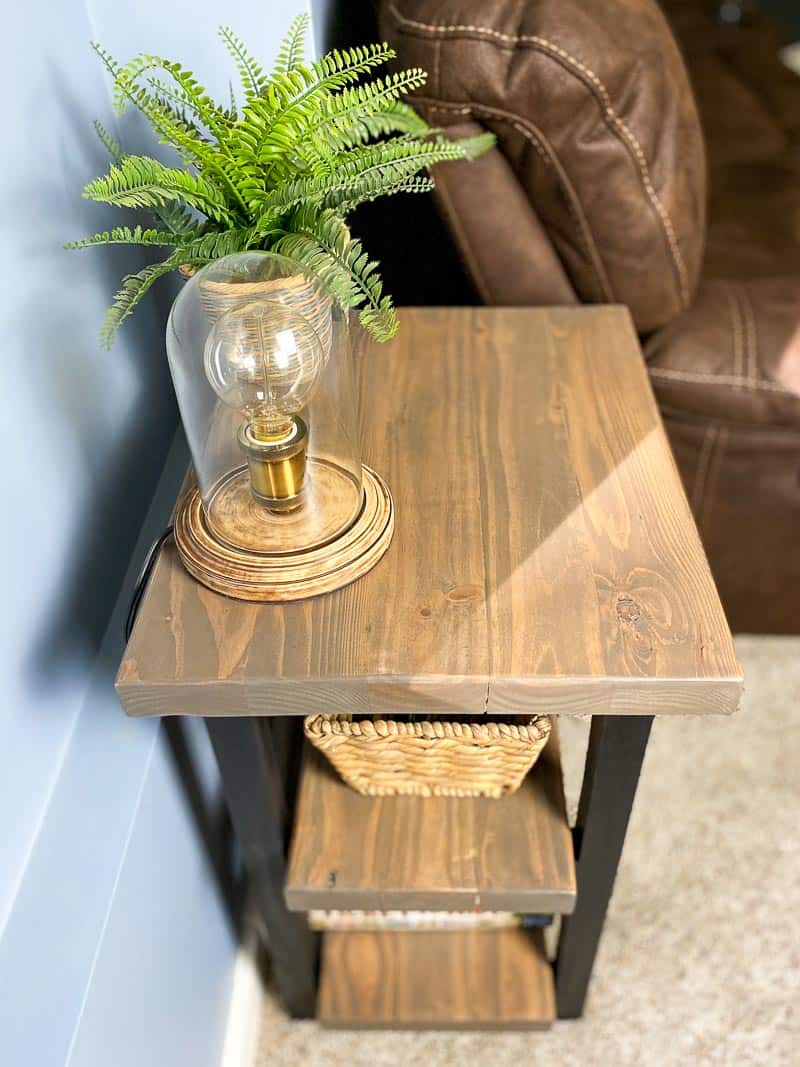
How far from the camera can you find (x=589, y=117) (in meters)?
1.06

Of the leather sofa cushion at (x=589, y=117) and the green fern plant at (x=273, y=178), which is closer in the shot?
the green fern plant at (x=273, y=178)

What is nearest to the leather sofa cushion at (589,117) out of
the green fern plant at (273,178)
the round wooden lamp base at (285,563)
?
the green fern plant at (273,178)

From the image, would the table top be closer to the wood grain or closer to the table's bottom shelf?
the wood grain

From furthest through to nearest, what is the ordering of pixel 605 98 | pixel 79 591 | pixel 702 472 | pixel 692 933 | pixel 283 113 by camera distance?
pixel 702 472, pixel 692 933, pixel 605 98, pixel 79 591, pixel 283 113

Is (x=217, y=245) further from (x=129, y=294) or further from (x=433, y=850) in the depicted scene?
(x=433, y=850)

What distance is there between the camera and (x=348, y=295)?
26.3 inches

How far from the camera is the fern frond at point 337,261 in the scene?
672 mm

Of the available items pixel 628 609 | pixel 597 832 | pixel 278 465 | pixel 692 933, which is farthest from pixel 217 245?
pixel 692 933

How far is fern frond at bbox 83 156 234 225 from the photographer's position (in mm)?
655

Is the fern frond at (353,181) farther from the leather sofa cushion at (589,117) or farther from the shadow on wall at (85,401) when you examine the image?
the leather sofa cushion at (589,117)

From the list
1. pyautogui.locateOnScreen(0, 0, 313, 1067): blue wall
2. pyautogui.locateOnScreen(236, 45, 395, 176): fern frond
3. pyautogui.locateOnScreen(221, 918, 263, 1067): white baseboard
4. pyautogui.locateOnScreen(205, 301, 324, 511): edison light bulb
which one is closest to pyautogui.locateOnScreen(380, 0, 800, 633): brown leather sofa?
pyautogui.locateOnScreen(0, 0, 313, 1067): blue wall

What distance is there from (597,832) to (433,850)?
0.17 m

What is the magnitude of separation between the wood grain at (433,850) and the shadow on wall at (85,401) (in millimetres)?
303

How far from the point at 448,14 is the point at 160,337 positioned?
0.48 metres
